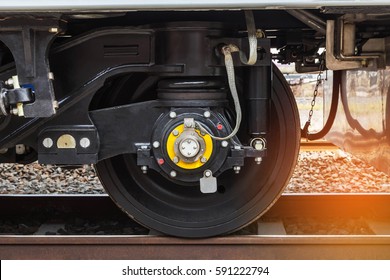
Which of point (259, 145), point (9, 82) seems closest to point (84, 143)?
point (9, 82)

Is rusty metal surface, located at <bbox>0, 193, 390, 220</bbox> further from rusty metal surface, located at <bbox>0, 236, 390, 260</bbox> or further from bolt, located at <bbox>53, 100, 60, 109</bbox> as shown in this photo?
bolt, located at <bbox>53, 100, 60, 109</bbox>

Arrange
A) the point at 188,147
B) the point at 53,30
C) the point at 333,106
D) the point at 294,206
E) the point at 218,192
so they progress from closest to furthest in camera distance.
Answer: the point at 53,30 < the point at 188,147 < the point at 218,192 < the point at 294,206 < the point at 333,106

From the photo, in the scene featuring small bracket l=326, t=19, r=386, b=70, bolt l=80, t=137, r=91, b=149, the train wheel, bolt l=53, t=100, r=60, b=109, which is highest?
small bracket l=326, t=19, r=386, b=70

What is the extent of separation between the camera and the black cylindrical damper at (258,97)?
260cm

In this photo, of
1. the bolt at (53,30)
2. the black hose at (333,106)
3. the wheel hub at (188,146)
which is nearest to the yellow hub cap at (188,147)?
the wheel hub at (188,146)

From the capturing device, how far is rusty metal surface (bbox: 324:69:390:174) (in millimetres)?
3320

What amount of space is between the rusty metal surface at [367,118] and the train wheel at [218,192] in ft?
2.46

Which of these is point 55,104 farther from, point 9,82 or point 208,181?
point 208,181

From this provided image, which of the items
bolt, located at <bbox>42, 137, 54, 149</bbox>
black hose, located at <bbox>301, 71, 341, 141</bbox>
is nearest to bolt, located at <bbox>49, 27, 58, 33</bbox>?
bolt, located at <bbox>42, 137, 54, 149</bbox>

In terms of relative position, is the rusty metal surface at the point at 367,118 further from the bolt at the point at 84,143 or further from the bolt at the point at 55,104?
the bolt at the point at 55,104

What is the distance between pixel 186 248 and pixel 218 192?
13.9 inches

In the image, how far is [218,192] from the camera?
2.89m

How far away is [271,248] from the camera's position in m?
2.64

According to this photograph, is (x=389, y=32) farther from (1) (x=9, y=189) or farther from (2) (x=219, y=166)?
(1) (x=9, y=189)
